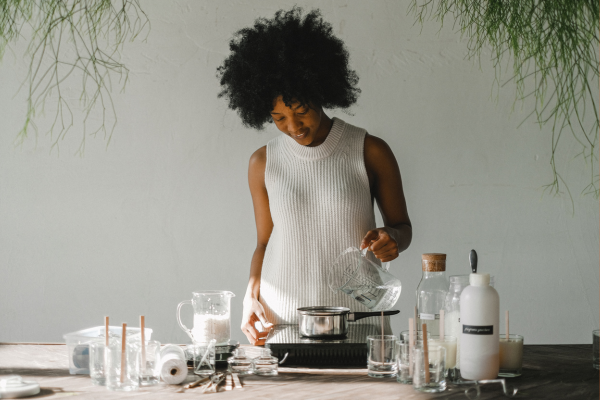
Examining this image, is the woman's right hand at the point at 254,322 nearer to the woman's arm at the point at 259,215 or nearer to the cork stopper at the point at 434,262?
the woman's arm at the point at 259,215

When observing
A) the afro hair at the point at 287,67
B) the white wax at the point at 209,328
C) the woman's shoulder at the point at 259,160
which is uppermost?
the afro hair at the point at 287,67

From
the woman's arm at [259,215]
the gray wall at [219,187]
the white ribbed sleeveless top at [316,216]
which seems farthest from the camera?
the gray wall at [219,187]

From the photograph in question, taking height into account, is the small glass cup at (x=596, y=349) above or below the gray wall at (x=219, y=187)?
below

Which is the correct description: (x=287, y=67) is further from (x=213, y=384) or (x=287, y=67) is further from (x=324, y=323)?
(x=213, y=384)

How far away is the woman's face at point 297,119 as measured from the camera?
6.03 ft

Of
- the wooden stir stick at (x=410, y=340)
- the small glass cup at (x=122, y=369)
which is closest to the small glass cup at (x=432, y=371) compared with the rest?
the wooden stir stick at (x=410, y=340)

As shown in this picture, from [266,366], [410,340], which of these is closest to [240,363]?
[266,366]

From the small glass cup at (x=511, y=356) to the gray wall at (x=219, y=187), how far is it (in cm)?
176

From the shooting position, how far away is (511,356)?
1.30 meters

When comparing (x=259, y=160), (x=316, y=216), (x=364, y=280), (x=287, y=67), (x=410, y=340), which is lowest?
(x=410, y=340)

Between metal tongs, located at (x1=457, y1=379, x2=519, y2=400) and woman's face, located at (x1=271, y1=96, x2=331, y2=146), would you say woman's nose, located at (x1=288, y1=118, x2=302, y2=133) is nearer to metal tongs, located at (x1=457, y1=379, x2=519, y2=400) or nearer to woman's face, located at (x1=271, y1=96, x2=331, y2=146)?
woman's face, located at (x1=271, y1=96, x2=331, y2=146)

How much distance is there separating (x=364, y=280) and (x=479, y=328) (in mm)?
525

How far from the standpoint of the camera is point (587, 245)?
3053mm

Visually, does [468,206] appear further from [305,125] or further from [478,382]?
[478,382]
